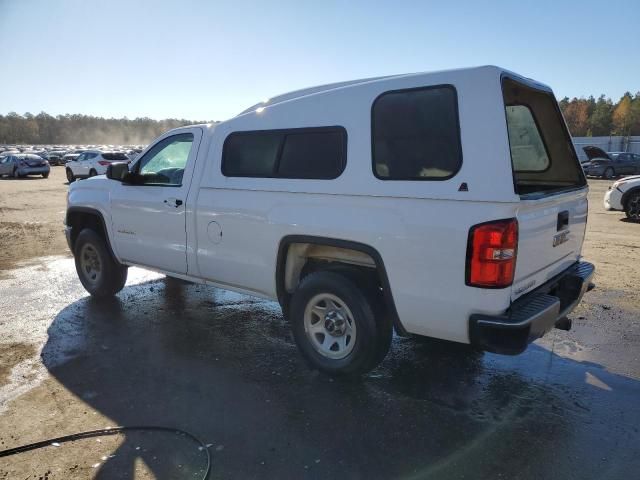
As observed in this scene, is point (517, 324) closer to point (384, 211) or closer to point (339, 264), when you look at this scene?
point (384, 211)

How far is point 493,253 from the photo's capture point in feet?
9.63

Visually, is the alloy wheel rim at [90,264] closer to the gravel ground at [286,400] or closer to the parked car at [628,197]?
the gravel ground at [286,400]

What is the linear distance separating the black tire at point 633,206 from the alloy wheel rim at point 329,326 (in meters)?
11.3

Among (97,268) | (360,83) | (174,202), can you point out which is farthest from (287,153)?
(97,268)

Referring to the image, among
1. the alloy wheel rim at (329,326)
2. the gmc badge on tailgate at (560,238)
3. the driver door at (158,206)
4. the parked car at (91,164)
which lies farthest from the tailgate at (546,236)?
the parked car at (91,164)

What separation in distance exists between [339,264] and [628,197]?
36.7ft

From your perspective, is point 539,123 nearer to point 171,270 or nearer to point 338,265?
point 338,265

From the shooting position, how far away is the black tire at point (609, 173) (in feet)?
95.8

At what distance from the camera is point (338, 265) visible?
391cm

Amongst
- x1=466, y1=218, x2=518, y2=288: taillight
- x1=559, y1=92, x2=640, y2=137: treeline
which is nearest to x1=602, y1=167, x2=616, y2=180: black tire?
x1=466, y1=218, x2=518, y2=288: taillight

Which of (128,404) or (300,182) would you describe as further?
(300,182)

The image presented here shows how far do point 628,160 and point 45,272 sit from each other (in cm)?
3147

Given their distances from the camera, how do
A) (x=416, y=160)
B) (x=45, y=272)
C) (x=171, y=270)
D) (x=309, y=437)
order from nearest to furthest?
(x=309, y=437) → (x=416, y=160) → (x=171, y=270) → (x=45, y=272)

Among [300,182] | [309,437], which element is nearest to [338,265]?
[300,182]
